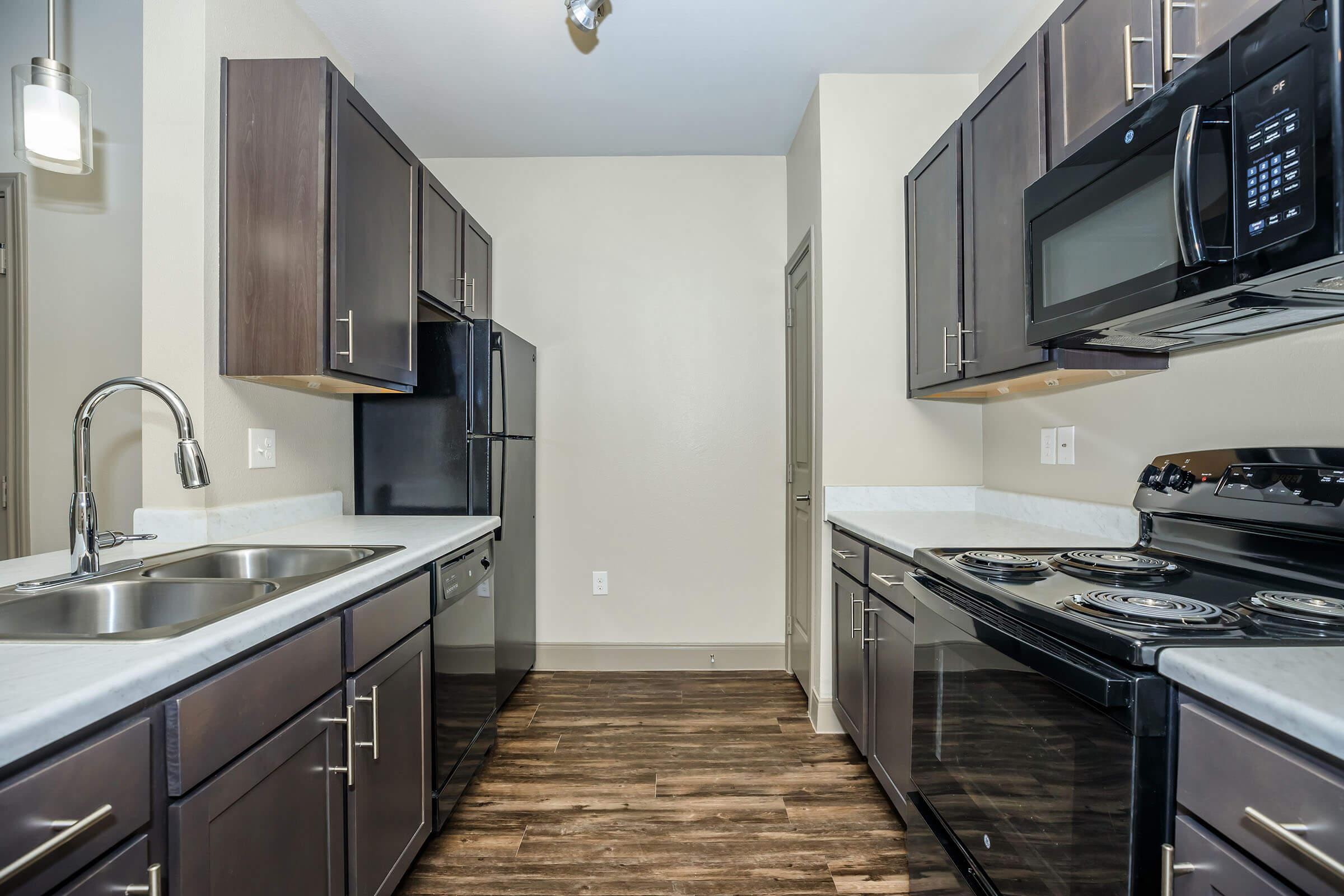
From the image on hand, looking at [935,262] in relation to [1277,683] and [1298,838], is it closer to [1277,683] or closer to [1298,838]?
[1277,683]

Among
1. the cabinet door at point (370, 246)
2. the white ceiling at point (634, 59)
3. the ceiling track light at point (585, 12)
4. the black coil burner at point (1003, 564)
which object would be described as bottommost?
the black coil burner at point (1003, 564)

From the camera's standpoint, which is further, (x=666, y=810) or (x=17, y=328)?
(x=666, y=810)

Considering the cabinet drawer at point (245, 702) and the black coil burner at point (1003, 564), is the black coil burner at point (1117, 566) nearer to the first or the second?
the black coil burner at point (1003, 564)

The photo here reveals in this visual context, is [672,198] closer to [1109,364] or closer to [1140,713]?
[1109,364]

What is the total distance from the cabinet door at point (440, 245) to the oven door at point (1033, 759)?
2.10m

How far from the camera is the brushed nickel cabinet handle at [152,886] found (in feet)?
2.72

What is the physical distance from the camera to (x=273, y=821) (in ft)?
3.68

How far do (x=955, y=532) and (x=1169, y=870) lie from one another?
1.26m

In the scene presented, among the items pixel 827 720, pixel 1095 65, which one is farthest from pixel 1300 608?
pixel 827 720

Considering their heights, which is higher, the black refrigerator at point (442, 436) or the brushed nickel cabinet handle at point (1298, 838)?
the black refrigerator at point (442, 436)

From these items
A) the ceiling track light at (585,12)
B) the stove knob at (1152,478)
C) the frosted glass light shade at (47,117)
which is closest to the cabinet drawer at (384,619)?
the frosted glass light shade at (47,117)

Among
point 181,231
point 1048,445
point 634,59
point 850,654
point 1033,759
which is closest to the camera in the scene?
point 1033,759

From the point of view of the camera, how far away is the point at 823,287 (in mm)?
2701

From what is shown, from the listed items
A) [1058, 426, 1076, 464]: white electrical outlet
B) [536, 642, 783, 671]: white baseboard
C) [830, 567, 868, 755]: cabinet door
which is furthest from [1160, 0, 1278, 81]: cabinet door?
[536, 642, 783, 671]: white baseboard
